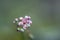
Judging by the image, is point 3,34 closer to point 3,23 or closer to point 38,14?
point 3,23

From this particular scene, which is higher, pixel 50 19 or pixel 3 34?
pixel 50 19

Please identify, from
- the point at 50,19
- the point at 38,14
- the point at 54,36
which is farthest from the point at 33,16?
the point at 54,36

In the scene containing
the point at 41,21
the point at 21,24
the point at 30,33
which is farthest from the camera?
the point at 41,21

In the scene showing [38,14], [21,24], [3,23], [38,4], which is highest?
[38,4]

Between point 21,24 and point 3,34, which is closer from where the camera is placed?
point 21,24

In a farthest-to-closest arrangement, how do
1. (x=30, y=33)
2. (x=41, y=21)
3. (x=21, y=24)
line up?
(x=41, y=21)
(x=30, y=33)
(x=21, y=24)

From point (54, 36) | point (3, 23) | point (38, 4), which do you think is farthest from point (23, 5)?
point (54, 36)
